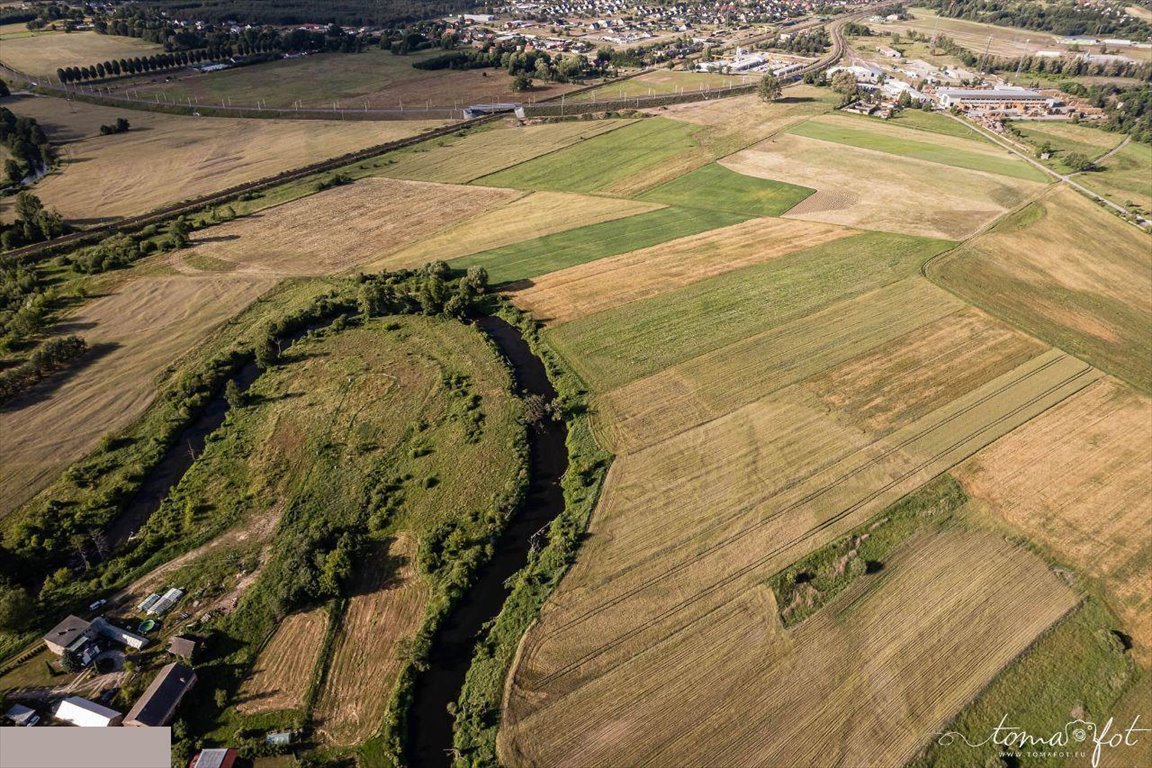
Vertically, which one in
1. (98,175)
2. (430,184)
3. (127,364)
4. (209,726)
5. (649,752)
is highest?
(98,175)

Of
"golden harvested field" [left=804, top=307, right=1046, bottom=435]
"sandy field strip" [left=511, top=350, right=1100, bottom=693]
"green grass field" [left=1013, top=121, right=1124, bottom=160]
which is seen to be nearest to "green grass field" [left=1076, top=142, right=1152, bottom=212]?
"green grass field" [left=1013, top=121, right=1124, bottom=160]

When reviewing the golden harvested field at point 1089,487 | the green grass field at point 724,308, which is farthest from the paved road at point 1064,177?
the golden harvested field at point 1089,487

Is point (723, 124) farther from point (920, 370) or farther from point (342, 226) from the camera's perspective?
point (920, 370)

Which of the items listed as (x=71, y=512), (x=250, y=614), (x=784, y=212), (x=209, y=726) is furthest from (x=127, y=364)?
(x=784, y=212)

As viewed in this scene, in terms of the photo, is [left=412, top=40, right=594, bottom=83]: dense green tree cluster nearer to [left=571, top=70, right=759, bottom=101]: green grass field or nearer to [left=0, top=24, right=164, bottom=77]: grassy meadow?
[left=571, top=70, right=759, bottom=101]: green grass field

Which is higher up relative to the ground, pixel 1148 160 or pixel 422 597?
pixel 1148 160

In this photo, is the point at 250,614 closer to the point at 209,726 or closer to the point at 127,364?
the point at 209,726

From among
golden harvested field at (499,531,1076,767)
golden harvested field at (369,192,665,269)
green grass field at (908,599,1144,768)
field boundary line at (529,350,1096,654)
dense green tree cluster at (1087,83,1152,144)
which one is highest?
dense green tree cluster at (1087,83,1152,144)
